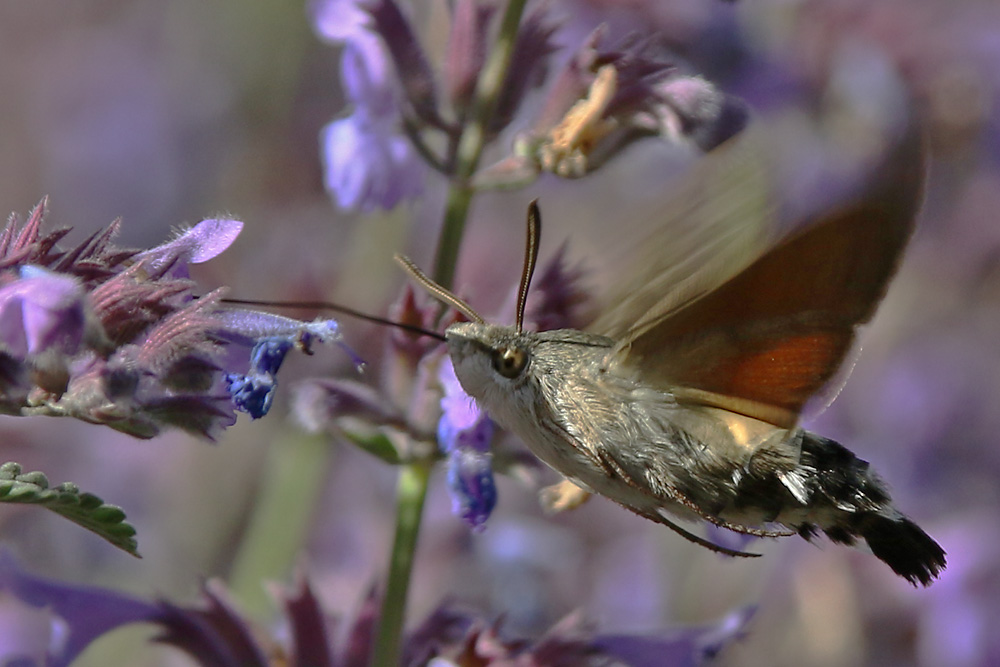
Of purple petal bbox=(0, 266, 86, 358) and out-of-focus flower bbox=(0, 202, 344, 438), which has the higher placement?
purple petal bbox=(0, 266, 86, 358)

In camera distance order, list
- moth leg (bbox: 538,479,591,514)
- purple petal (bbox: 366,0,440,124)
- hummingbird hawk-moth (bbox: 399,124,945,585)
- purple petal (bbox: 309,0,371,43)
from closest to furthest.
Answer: hummingbird hawk-moth (bbox: 399,124,945,585)
moth leg (bbox: 538,479,591,514)
purple petal (bbox: 366,0,440,124)
purple petal (bbox: 309,0,371,43)

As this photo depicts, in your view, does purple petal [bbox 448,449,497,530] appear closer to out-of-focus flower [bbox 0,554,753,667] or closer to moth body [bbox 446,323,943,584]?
moth body [bbox 446,323,943,584]

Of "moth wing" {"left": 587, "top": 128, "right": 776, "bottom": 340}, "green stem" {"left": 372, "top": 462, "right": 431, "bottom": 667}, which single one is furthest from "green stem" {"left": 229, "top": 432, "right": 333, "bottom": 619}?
"moth wing" {"left": 587, "top": 128, "right": 776, "bottom": 340}

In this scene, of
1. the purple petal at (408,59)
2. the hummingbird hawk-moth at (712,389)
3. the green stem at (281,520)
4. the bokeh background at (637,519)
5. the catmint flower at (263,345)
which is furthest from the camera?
A: the bokeh background at (637,519)

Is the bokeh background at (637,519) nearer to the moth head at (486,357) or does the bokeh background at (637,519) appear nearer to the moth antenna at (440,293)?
the moth antenna at (440,293)

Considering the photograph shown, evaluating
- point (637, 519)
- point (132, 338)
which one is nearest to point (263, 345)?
point (132, 338)

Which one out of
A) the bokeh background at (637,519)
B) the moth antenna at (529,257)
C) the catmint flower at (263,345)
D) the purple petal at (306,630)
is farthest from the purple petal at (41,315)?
the bokeh background at (637,519)

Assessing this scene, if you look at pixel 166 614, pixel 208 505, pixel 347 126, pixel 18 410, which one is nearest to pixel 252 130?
pixel 208 505
